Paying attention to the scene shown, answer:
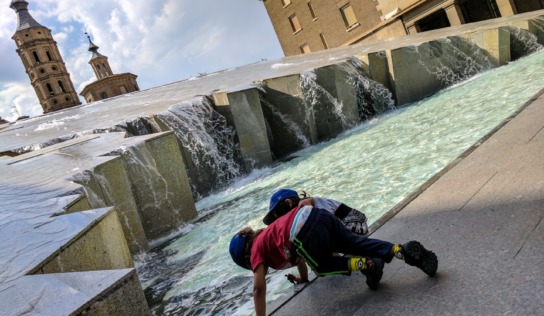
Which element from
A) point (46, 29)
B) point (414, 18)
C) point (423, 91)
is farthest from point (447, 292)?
point (46, 29)

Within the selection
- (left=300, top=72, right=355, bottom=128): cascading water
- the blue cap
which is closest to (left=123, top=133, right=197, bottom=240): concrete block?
the blue cap

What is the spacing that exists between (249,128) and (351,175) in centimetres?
409

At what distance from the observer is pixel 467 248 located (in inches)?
105

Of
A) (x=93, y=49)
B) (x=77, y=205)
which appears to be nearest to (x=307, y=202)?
(x=77, y=205)

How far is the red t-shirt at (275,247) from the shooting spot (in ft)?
8.56

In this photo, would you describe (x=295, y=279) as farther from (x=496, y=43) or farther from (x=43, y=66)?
(x=43, y=66)

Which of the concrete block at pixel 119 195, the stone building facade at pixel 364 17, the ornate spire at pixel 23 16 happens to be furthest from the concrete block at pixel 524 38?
the ornate spire at pixel 23 16

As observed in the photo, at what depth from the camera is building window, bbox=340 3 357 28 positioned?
31.1m

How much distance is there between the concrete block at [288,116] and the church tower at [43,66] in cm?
5778

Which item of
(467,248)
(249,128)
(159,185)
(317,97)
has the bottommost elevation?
(467,248)

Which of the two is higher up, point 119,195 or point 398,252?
point 119,195

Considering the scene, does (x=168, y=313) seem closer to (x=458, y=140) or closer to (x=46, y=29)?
(x=458, y=140)

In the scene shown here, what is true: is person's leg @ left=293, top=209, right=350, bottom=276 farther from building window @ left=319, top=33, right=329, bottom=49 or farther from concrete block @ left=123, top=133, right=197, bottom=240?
building window @ left=319, top=33, right=329, bottom=49

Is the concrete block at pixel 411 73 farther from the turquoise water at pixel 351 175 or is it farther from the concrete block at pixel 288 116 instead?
the concrete block at pixel 288 116
